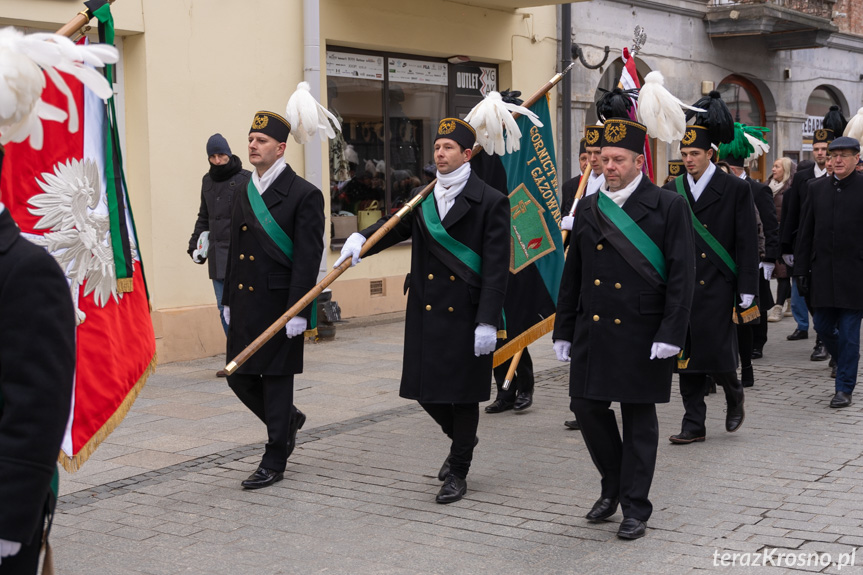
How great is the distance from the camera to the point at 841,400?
8.10 metres

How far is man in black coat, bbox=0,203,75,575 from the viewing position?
8.30 ft

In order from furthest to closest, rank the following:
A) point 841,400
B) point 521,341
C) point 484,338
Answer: point 841,400 → point 521,341 → point 484,338

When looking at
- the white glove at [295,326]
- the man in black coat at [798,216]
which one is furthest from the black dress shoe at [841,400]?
the white glove at [295,326]

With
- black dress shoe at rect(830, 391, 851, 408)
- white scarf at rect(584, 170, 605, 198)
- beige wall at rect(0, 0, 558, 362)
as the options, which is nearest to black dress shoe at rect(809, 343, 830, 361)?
black dress shoe at rect(830, 391, 851, 408)

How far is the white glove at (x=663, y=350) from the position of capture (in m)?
5.00

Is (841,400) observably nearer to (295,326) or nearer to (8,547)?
(295,326)

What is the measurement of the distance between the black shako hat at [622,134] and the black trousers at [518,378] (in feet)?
10.3

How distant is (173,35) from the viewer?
1077 cm

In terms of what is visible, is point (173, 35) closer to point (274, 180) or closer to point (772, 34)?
point (274, 180)

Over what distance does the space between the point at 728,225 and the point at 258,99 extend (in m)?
6.07

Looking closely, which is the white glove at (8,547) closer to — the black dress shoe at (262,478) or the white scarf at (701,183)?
the black dress shoe at (262,478)

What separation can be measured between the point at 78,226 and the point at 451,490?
2.32 m

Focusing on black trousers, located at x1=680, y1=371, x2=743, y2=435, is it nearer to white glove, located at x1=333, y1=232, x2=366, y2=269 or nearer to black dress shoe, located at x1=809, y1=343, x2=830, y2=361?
white glove, located at x1=333, y1=232, x2=366, y2=269

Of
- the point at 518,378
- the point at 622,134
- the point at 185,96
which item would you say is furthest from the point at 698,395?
the point at 185,96
